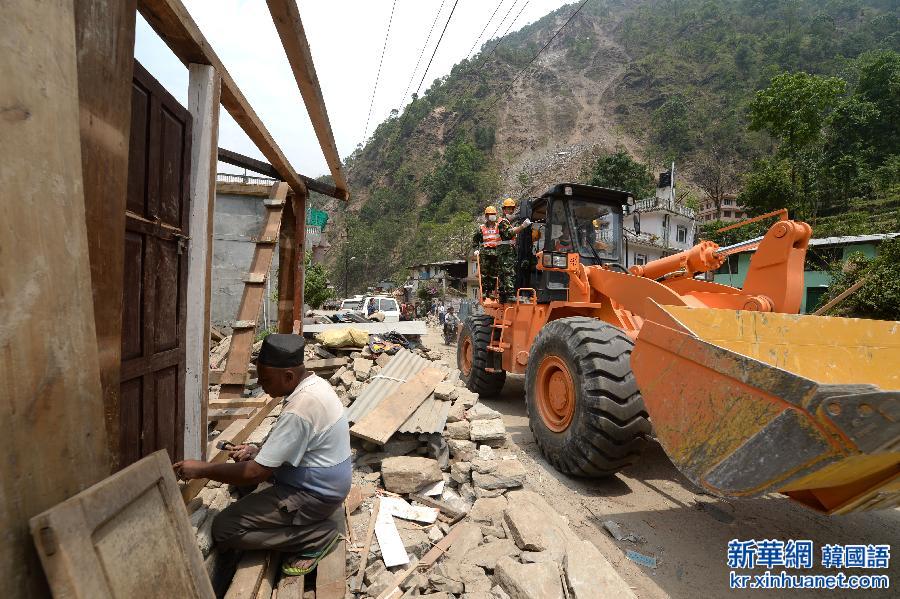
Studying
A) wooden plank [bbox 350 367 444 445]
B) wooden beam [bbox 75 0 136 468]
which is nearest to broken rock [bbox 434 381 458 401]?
wooden plank [bbox 350 367 444 445]

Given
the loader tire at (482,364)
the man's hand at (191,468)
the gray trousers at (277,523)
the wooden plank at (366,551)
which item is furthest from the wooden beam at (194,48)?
the loader tire at (482,364)

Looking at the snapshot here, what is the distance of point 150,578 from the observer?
1.35m

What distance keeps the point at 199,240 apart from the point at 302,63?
1.23 meters

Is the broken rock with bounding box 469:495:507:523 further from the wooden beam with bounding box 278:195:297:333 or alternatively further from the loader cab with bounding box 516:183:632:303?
the wooden beam with bounding box 278:195:297:333

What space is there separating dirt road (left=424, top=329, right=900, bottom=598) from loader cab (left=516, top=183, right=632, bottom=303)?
2.45 m

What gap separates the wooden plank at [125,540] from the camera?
3.41ft

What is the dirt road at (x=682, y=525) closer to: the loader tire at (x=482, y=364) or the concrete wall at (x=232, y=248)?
the loader tire at (x=482, y=364)

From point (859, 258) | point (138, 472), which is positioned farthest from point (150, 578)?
point (859, 258)

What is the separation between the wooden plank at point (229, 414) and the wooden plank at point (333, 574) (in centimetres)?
169

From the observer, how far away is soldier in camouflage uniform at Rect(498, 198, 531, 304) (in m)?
6.78

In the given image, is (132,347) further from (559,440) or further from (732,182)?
(732,182)

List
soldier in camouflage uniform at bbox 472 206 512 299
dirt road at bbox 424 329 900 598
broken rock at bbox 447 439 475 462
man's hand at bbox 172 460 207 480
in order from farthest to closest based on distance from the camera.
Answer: soldier in camouflage uniform at bbox 472 206 512 299, broken rock at bbox 447 439 475 462, dirt road at bbox 424 329 900 598, man's hand at bbox 172 460 207 480

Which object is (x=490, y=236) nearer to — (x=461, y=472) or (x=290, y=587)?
(x=461, y=472)

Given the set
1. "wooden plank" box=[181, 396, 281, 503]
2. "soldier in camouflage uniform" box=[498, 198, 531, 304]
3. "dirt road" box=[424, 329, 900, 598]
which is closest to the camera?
"wooden plank" box=[181, 396, 281, 503]
